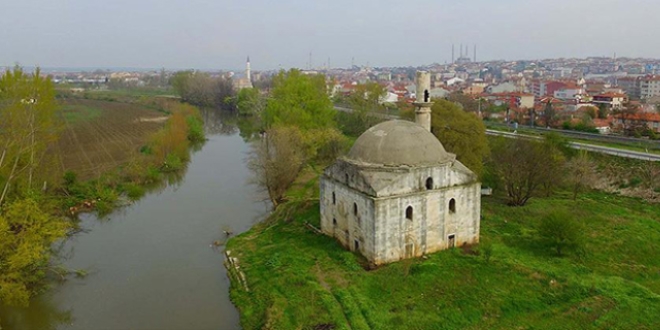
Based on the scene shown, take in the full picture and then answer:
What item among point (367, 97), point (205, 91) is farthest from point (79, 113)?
point (367, 97)

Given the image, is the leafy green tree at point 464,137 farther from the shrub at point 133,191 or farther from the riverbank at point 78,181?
the riverbank at point 78,181

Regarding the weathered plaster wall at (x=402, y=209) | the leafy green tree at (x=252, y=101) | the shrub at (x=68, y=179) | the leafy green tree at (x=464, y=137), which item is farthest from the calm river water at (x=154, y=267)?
the leafy green tree at (x=252, y=101)

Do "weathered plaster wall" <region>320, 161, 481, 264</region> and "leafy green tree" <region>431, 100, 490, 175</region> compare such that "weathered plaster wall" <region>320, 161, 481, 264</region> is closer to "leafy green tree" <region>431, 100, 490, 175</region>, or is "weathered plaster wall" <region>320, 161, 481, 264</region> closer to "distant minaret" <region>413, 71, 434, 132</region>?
"distant minaret" <region>413, 71, 434, 132</region>

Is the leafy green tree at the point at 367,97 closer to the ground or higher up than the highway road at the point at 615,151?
higher up

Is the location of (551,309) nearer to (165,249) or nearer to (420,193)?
(420,193)

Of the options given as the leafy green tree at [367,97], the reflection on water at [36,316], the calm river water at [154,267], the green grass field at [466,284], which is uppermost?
the leafy green tree at [367,97]

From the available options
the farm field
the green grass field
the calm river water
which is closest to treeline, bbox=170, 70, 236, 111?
the farm field

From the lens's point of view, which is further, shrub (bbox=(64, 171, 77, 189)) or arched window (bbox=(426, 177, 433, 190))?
shrub (bbox=(64, 171, 77, 189))
